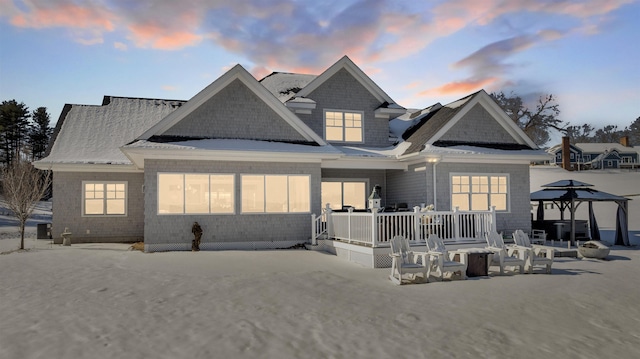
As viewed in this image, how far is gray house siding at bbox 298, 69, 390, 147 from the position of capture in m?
20.7

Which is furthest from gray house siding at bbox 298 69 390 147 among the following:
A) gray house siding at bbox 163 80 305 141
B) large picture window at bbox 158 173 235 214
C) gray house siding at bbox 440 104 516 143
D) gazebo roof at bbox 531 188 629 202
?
gazebo roof at bbox 531 188 629 202

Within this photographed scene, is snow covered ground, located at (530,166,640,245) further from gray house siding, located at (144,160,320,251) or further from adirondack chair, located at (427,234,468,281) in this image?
gray house siding, located at (144,160,320,251)

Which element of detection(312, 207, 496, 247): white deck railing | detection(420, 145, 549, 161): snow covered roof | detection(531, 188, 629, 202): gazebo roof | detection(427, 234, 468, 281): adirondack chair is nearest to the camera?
detection(427, 234, 468, 281): adirondack chair

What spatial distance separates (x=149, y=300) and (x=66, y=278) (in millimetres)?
3554

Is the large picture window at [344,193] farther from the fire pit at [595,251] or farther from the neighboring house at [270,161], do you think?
the fire pit at [595,251]

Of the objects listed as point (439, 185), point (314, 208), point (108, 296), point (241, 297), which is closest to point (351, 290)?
point (241, 297)

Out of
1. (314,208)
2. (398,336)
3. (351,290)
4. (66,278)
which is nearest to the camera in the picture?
(398,336)

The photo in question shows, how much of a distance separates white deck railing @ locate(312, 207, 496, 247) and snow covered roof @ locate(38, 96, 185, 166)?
10562mm

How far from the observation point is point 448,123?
1938cm

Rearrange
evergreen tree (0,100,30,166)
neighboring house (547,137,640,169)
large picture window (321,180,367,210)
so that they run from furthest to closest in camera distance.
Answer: neighboring house (547,137,640,169)
evergreen tree (0,100,30,166)
large picture window (321,180,367,210)

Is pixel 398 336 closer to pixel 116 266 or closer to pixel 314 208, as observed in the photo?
pixel 116 266

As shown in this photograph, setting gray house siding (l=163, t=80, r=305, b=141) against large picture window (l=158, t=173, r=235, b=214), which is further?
gray house siding (l=163, t=80, r=305, b=141)

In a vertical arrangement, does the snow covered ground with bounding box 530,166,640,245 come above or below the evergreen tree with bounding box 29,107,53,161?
below

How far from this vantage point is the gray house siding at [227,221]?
16.1 meters
